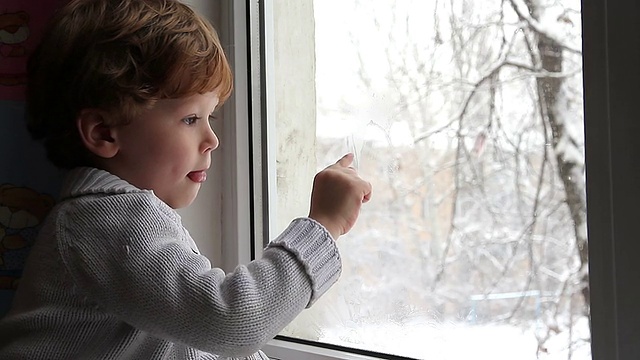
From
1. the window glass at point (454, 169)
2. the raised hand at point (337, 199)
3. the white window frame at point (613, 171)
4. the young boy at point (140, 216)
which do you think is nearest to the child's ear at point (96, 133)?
the young boy at point (140, 216)

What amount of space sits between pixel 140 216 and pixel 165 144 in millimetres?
117

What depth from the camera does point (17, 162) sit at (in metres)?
1.15

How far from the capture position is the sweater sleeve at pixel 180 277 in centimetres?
80

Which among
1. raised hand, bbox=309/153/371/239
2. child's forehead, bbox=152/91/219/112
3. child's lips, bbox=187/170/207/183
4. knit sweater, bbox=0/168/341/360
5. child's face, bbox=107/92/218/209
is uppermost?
child's forehead, bbox=152/91/219/112

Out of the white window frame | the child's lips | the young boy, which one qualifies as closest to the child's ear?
the young boy

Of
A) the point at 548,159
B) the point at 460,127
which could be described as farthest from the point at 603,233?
the point at 460,127

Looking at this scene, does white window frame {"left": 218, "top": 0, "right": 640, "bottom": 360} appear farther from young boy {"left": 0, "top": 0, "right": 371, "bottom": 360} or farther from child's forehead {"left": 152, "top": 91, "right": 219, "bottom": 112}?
child's forehead {"left": 152, "top": 91, "right": 219, "bottom": 112}

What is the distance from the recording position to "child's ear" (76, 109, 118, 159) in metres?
0.94

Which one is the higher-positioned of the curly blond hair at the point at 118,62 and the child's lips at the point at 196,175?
the curly blond hair at the point at 118,62

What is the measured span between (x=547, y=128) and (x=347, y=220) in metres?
0.24

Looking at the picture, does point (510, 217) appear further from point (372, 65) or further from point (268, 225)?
point (268, 225)

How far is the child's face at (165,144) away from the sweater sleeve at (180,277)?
8 centimetres

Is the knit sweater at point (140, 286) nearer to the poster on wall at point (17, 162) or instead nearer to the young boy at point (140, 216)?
the young boy at point (140, 216)

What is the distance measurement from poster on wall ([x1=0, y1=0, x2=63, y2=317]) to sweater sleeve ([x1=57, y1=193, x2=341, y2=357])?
0.96 ft
